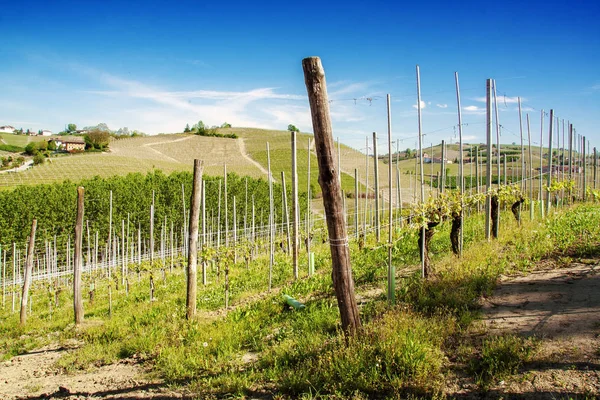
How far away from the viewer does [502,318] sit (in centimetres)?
520

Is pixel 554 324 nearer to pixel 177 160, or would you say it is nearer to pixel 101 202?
pixel 101 202

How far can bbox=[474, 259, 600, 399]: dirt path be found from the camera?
3811mm

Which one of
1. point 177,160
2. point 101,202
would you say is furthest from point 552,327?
point 177,160

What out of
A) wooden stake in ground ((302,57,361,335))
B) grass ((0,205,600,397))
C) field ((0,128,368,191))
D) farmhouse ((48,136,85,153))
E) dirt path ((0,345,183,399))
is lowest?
dirt path ((0,345,183,399))

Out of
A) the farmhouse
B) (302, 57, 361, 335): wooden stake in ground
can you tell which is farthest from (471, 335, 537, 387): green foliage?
the farmhouse

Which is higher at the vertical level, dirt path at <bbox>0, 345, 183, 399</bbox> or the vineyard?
the vineyard

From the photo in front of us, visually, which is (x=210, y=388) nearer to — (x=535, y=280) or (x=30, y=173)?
(x=535, y=280)

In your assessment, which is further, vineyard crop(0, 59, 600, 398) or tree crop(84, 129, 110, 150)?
tree crop(84, 129, 110, 150)

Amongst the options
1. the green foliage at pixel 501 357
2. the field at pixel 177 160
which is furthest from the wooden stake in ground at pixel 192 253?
the field at pixel 177 160

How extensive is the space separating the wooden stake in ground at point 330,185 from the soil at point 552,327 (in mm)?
1468

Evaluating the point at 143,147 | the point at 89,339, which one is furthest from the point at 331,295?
the point at 143,147

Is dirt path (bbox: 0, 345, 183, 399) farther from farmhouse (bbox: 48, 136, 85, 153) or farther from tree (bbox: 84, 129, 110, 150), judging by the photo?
farmhouse (bbox: 48, 136, 85, 153)

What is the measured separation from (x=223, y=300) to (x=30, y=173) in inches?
1820

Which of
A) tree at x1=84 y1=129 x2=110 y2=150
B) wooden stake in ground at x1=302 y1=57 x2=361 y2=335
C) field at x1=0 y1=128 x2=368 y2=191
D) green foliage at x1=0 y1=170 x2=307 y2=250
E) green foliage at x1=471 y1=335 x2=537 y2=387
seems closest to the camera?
green foliage at x1=471 y1=335 x2=537 y2=387
